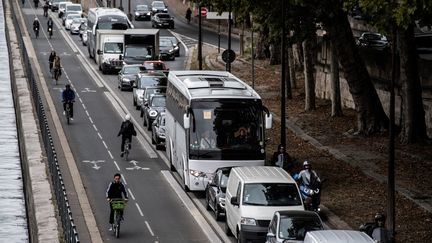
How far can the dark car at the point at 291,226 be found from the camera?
25.8 meters

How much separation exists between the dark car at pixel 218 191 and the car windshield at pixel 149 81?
2214 cm

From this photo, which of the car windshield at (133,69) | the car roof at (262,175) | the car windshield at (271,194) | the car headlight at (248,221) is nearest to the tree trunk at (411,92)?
the car roof at (262,175)

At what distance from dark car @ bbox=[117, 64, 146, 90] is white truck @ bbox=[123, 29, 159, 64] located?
213 inches

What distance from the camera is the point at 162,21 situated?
101 meters

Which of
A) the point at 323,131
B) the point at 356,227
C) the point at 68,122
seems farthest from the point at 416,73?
the point at 68,122

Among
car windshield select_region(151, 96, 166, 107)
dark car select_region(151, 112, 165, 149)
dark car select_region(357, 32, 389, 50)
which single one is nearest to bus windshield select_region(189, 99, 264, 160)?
dark car select_region(151, 112, 165, 149)

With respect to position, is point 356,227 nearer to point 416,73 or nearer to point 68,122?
point 416,73

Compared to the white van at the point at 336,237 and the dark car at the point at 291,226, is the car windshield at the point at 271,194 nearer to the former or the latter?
the dark car at the point at 291,226

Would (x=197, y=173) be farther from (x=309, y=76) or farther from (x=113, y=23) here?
(x=113, y=23)

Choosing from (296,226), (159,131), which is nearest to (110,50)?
(159,131)

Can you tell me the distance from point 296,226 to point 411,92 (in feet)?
53.6

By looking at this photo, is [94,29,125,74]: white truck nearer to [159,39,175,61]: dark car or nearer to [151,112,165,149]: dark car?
[159,39,175,61]: dark car

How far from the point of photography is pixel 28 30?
313ft

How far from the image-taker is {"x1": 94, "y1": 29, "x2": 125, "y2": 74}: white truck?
68.2 metres
